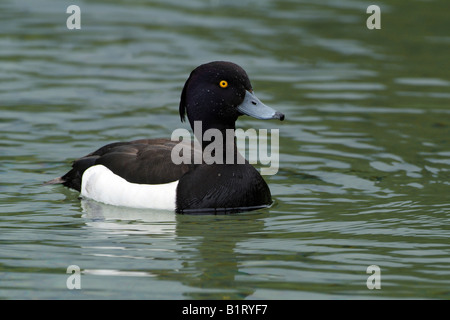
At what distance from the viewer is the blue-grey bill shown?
33.5 ft

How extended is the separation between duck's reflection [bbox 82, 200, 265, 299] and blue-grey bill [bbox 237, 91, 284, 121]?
1.01 meters

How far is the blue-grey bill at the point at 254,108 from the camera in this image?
10203 millimetres

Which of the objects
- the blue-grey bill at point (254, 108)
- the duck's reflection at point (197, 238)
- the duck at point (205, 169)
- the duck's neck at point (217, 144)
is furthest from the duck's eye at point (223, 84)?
the duck's reflection at point (197, 238)

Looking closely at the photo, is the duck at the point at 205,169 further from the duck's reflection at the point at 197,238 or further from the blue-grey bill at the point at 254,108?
the duck's reflection at the point at 197,238

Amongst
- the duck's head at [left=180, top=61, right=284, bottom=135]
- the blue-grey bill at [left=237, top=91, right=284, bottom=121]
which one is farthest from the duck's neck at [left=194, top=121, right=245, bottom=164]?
the blue-grey bill at [left=237, top=91, right=284, bottom=121]

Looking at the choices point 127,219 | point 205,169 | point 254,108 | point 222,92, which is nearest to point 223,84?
point 222,92

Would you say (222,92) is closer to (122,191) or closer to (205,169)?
(205,169)

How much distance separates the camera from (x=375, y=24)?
19.4m

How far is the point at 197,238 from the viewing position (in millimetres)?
9453

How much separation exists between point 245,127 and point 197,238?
475 cm

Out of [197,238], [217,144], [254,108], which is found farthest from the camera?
[217,144]

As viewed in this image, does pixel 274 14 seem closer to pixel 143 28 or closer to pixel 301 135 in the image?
pixel 143 28

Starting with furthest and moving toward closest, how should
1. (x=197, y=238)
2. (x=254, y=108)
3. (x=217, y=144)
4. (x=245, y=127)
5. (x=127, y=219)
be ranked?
(x=245, y=127), (x=217, y=144), (x=254, y=108), (x=127, y=219), (x=197, y=238)

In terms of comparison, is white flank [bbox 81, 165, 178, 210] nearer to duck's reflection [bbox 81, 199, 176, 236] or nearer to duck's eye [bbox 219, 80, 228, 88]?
duck's reflection [bbox 81, 199, 176, 236]
